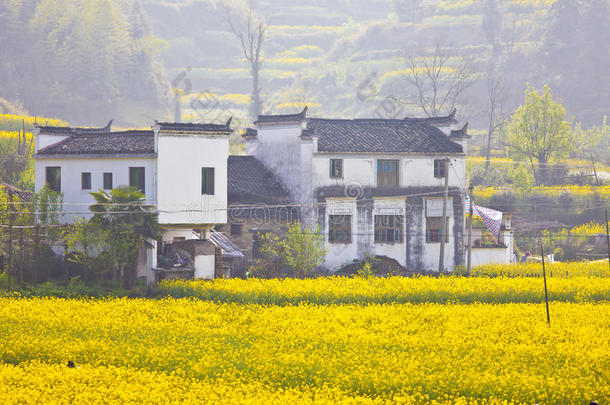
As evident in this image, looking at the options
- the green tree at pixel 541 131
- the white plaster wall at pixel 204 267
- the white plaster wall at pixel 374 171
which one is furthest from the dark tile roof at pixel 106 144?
the green tree at pixel 541 131

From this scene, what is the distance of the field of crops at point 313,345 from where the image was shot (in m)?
22.7

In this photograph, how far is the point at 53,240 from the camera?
41.5m

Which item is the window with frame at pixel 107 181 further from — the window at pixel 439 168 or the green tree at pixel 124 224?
the window at pixel 439 168

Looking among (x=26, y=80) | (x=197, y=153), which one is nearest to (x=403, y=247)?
(x=197, y=153)

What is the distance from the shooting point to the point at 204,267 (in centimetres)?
4272

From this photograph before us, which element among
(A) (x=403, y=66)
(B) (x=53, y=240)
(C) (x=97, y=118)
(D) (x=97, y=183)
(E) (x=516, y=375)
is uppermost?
(A) (x=403, y=66)

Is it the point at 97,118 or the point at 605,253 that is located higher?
the point at 97,118

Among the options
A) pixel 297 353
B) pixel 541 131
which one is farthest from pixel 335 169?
pixel 541 131

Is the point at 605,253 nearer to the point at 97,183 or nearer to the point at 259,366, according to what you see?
the point at 97,183

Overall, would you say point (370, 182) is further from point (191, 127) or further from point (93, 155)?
point (93, 155)

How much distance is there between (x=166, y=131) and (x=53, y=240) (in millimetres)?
7059

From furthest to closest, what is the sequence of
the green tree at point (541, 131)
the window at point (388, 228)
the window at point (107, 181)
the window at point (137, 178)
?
the green tree at point (541, 131), the window at point (388, 228), the window at point (107, 181), the window at point (137, 178)

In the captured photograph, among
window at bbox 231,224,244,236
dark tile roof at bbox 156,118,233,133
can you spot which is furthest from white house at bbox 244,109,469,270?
dark tile roof at bbox 156,118,233,133

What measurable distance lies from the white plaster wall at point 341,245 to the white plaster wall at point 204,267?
8.55m
